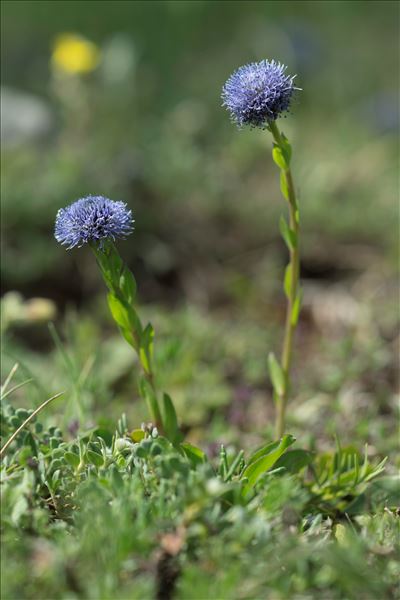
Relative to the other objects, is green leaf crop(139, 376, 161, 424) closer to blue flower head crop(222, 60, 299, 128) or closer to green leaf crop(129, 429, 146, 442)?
green leaf crop(129, 429, 146, 442)

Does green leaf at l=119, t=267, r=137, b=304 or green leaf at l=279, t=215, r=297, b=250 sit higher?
green leaf at l=279, t=215, r=297, b=250

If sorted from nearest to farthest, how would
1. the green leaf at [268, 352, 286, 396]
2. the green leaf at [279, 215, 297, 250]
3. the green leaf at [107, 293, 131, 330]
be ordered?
the green leaf at [107, 293, 131, 330]
the green leaf at [279, 215, 297, 250]
the green leaf at [268, 352, 286, 396]

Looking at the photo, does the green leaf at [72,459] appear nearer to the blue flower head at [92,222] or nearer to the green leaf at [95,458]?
the green leaf at [95,458]

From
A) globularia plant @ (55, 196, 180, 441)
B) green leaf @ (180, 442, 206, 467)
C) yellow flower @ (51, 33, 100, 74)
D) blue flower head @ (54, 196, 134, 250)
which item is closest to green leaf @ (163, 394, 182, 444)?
globularia plant @ (55, 196, 180, 441)

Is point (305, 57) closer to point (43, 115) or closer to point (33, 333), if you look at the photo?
point (43, 115)

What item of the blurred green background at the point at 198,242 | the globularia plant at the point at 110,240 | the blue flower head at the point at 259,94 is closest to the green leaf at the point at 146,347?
the globularia plant at the point at 110,240
